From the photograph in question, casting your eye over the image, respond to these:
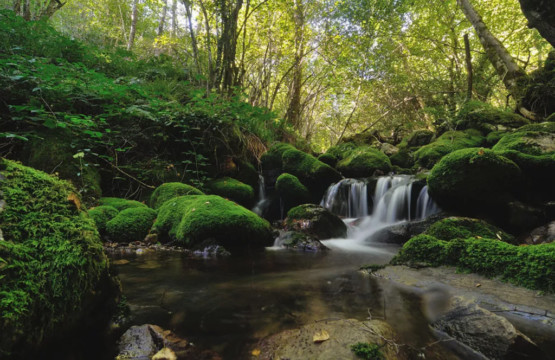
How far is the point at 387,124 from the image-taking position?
60.5ft

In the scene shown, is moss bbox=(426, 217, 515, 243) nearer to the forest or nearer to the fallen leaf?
the forest

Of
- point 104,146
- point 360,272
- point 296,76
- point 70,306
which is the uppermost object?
point 296,76

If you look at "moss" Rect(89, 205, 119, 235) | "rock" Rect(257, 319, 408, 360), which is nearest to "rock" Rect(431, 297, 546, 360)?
"rock" Rect(257, 319, 408, 360)

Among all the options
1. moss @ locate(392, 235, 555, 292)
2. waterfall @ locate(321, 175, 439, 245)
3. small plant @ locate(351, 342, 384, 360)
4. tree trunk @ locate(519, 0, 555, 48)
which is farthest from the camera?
waterfall @ locate(321, 175, 439, 245)

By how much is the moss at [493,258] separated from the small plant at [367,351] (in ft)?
6.45

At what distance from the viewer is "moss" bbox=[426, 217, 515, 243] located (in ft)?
13.1

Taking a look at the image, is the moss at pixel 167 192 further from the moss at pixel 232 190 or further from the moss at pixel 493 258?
the moss at pixel 493 258

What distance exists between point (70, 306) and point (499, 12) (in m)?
17.6

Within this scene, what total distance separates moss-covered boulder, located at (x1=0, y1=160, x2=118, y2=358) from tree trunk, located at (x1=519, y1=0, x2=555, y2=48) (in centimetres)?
644

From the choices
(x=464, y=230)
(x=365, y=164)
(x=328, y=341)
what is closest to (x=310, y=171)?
(x=365, y=164)

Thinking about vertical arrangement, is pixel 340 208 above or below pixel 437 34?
below

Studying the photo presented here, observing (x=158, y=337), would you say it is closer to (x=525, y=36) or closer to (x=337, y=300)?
(x=337, y=300)

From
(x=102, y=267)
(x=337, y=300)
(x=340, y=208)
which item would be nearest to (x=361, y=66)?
(x=340, y=208)

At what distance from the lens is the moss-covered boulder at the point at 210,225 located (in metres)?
4.93
